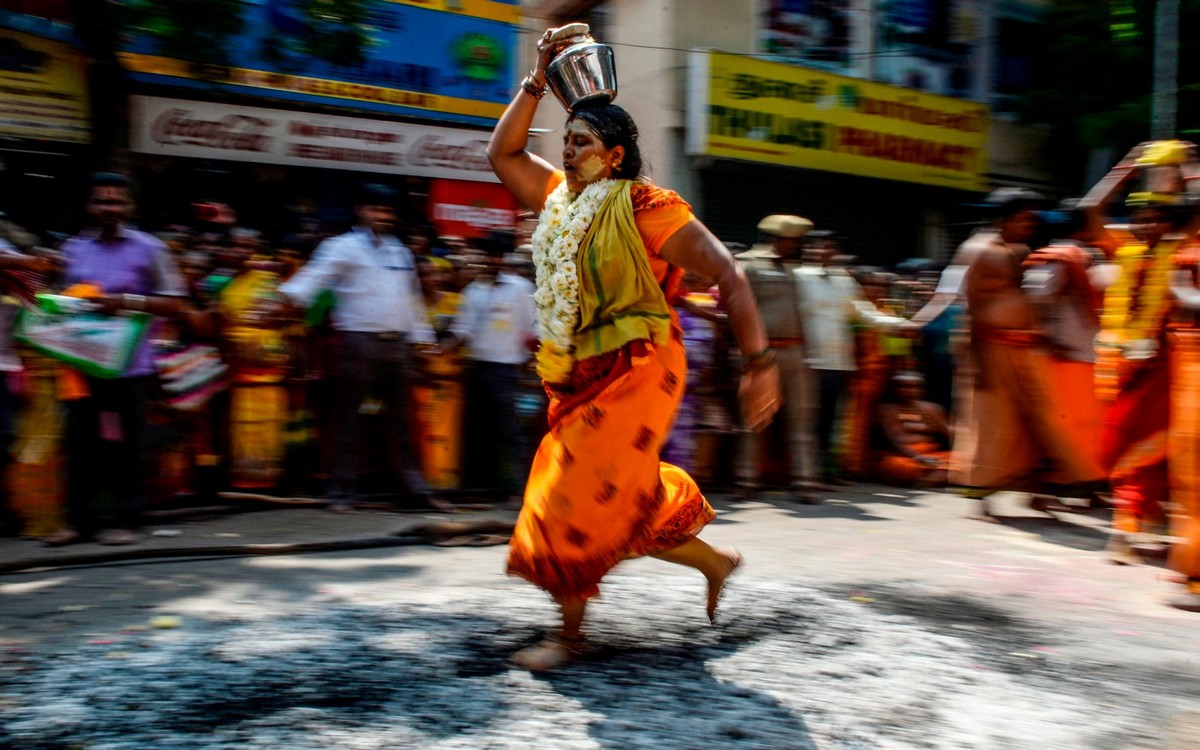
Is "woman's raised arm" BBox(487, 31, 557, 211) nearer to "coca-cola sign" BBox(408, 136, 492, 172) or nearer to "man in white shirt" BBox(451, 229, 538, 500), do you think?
Result: "man in white shirt" BBox(451, 229, 538, 500)

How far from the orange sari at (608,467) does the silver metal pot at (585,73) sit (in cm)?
35

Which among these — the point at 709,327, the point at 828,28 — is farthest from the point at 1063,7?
the point at 709,327

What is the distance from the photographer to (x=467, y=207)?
14727 mm

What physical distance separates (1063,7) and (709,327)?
475 inches

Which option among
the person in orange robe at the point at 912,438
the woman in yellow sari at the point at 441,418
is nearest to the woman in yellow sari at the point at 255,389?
the woman in yellow sari at the point at 441,418

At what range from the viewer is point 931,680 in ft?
11.1

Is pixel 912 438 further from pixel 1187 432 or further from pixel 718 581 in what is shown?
pixel 718 581

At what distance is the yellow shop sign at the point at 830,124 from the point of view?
14.2m

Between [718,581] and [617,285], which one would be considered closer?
[617,285]

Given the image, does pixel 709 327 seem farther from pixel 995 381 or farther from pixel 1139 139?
pixel 1139 139

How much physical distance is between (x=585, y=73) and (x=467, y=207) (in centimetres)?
1126

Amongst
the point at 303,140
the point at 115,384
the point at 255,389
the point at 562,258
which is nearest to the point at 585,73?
the point at 562,258

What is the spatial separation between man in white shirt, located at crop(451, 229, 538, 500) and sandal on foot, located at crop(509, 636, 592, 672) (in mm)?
3705

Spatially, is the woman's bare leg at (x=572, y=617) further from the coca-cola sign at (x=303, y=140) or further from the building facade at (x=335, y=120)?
the coca-cola sign at (x=303, y=140)
